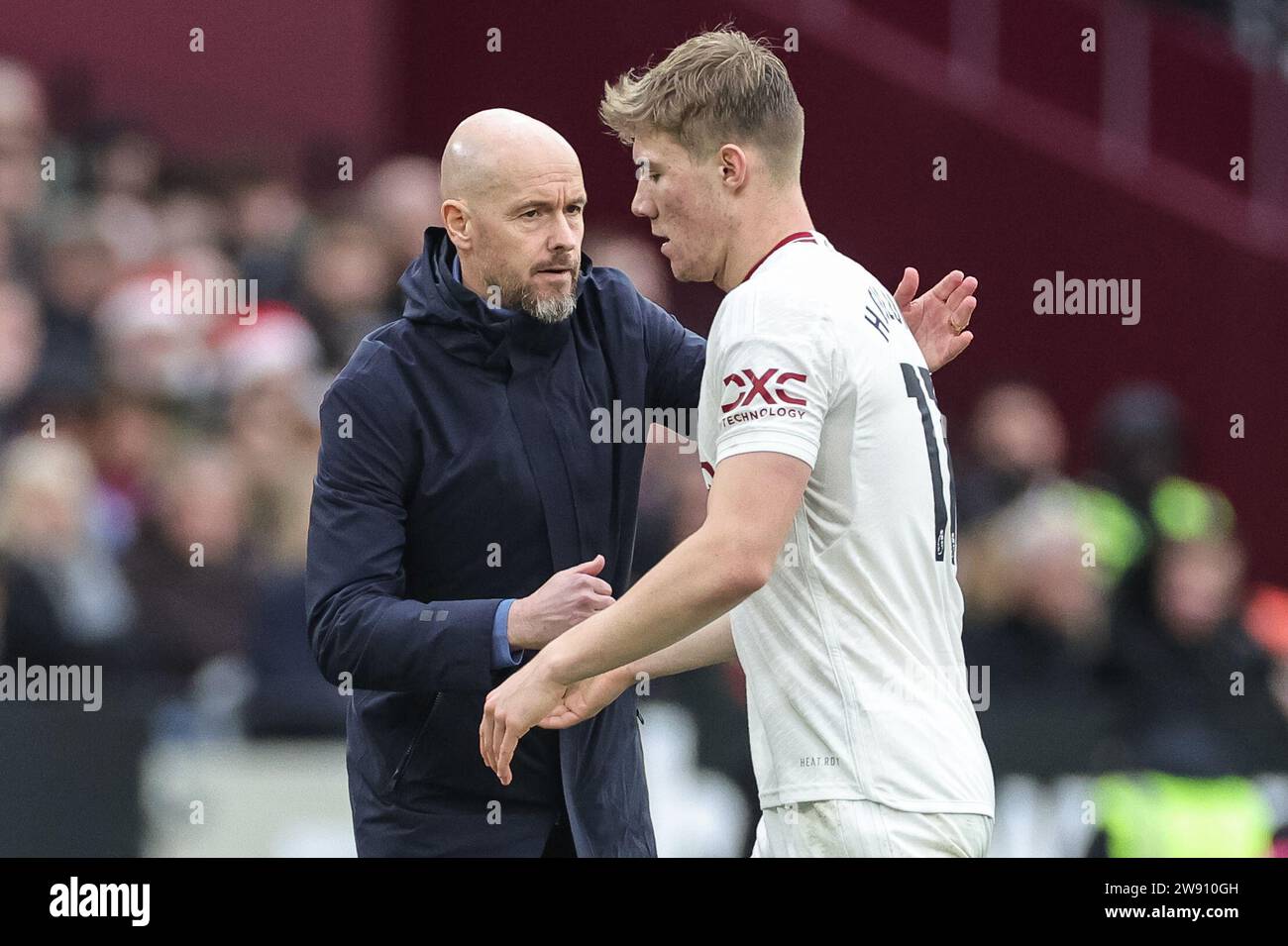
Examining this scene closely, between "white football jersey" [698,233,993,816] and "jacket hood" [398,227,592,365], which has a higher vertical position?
"jacket hood" [398,227,592,365]

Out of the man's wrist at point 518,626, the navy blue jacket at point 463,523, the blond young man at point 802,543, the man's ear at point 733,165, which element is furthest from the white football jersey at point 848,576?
the navy blue jacket at point 463,523

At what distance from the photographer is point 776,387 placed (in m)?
3.17

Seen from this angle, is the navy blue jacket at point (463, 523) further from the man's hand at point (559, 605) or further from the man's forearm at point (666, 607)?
the man's forearm at point (666, 607)

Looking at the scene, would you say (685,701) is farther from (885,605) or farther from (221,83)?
(221,83)

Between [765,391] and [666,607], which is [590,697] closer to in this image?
Result: [666,607]

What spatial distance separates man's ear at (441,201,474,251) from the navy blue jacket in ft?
0.22

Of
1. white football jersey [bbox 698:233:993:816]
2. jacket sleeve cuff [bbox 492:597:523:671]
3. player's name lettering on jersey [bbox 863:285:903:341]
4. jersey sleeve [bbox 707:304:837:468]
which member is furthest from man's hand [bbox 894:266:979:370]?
jacket sleeve cuff [bbox 492:597:523:671]

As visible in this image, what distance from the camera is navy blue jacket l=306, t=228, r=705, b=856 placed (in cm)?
382

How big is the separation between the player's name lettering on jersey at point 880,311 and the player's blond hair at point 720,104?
0.87 feet

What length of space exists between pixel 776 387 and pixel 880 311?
1.12 ft

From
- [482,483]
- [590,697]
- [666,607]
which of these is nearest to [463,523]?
[482,483]

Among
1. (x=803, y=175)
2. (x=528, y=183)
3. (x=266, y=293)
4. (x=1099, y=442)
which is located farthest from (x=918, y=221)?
(x=528, y=183)

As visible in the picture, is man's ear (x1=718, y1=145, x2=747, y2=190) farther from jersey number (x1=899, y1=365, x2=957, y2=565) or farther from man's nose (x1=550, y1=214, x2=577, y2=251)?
man's nose (x1=550, y1=214, x2=577, y2=251)

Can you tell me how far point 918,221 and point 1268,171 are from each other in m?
2.11
